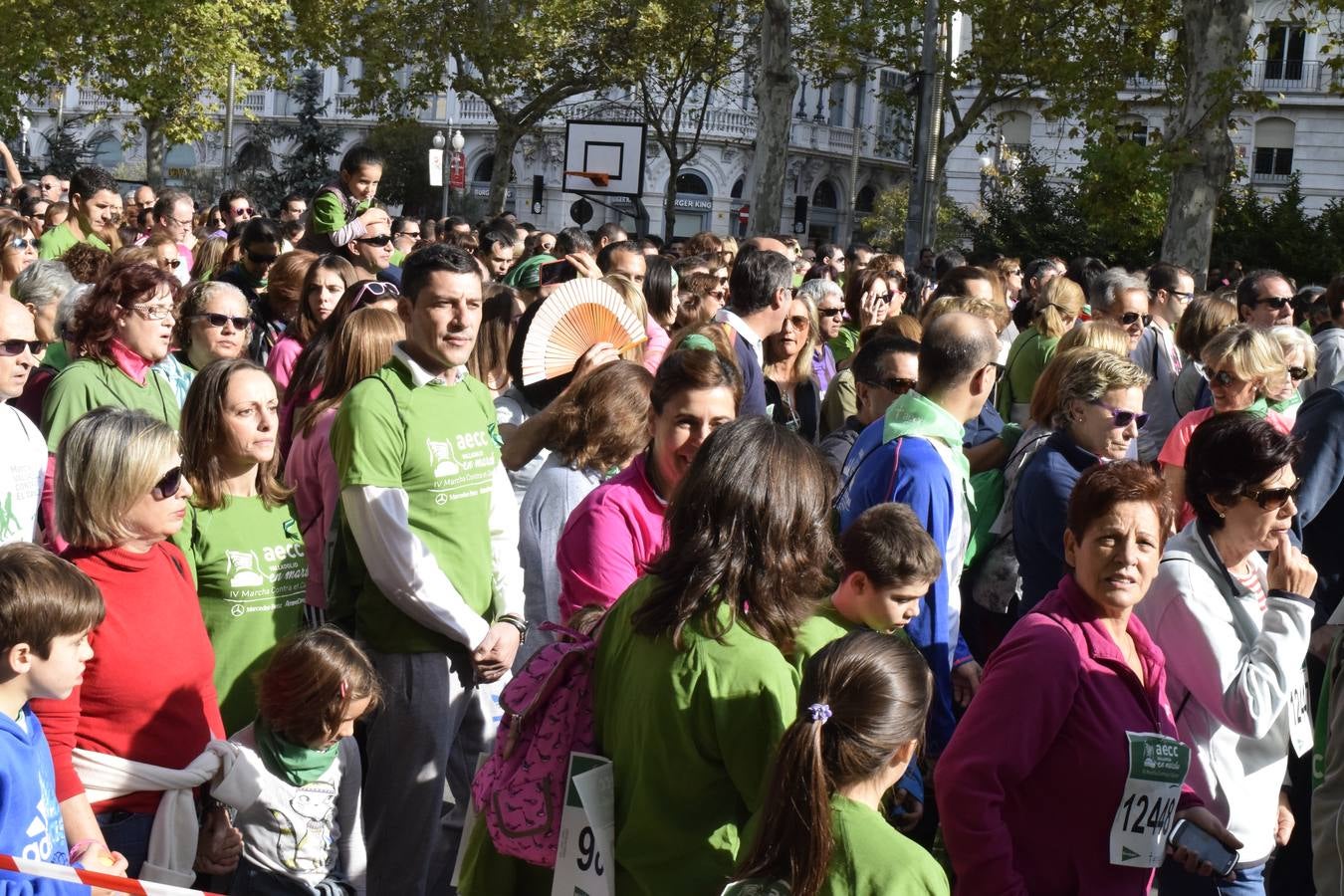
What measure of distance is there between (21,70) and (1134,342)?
2802cm

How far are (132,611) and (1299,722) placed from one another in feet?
9.43

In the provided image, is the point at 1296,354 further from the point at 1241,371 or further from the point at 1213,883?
the point at 1213,883

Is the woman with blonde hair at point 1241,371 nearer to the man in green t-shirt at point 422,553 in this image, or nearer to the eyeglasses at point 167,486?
the man in green t-shirt at point 422,553

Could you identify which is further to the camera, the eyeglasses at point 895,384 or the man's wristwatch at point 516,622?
the eyeglasses at point 895,384

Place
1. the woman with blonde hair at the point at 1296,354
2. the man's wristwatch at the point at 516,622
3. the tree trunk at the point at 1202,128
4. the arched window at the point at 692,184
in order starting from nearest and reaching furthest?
the man's wristwatch at the point at 516,622 < the woman with blonde hair at the point at 1296,354 < the tree trunk at the point at 1202,128 < the arched window at the point at 692,184

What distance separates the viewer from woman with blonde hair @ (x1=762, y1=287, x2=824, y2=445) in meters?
7.25

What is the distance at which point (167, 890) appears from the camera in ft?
9.87

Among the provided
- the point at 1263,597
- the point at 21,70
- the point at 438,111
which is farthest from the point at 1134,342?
the point at 438,111

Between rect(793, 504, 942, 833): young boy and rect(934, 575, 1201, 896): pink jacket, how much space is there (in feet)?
1.58

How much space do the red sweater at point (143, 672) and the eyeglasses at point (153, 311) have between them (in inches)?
56.1

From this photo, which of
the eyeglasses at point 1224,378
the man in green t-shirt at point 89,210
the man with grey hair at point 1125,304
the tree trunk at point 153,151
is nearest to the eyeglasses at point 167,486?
the eyeglasses at point 1224,378

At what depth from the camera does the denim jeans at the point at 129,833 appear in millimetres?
3643

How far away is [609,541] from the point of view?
151 inches

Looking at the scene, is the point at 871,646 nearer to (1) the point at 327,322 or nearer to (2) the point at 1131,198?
(1) the point at 327,322
